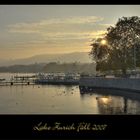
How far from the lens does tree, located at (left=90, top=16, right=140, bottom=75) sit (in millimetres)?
41438

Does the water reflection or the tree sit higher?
the tree

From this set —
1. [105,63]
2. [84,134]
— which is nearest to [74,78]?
[105,63]

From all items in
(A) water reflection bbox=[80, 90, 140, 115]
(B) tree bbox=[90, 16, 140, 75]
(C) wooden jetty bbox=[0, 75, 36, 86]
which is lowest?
(A) water reflection bbox=[80, 90, 140, 115]

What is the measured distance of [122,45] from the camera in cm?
4219

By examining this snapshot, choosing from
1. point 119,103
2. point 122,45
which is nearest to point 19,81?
point 122,45

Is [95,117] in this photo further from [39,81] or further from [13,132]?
[39,81]

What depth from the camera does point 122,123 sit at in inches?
329

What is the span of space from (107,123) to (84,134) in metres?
0.55

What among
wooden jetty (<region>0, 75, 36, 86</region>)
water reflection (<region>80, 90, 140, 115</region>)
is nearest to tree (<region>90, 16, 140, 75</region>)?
water reflection (<region>80, 90, 140, 115</region>)

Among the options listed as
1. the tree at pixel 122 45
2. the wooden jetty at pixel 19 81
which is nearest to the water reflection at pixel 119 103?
the tree at pixel 122 45

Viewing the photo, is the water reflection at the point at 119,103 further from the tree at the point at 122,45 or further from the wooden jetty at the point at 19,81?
the wooden jetty at the point at 19,81

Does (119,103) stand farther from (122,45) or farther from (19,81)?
(19,81)

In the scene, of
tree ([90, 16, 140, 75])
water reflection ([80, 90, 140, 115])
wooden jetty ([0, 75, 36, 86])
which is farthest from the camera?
wooden jetty ([0, 75, 36, 86])

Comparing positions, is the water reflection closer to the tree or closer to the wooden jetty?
the tree
